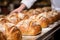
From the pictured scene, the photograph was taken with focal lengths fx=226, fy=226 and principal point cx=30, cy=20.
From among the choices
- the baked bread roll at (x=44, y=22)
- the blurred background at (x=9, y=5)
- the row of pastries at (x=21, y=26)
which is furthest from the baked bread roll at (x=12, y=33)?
the blurred background at (x=9, y=5)

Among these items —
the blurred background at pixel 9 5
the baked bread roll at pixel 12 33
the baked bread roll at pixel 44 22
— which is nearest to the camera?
the baked bread roll at pixel 12 33

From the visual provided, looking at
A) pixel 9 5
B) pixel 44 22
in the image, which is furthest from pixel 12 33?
pixel 9 5

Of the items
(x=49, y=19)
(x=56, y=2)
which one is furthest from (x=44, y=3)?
(x=49, y=19)

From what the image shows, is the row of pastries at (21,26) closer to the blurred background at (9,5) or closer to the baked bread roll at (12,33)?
the baked bread roll at (12,33)

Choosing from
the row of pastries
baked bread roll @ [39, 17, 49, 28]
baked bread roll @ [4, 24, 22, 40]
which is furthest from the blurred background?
baked bread roll @ [4, 24, 22, 40]

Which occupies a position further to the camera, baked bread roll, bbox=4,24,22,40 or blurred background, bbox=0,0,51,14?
blurred background, bbox=0,0,51,14

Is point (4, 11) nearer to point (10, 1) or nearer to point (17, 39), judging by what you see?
point (10, 1)

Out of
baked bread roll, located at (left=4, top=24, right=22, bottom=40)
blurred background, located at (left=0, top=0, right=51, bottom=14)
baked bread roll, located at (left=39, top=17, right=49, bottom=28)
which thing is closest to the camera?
baked bread roll, located at (left=4, top=24, right=22, bottom=40)

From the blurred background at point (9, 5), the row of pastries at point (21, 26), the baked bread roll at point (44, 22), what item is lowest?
the blurred background at point (9, 5)

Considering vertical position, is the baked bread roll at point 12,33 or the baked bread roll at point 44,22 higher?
the baked bread roll at point 12,33

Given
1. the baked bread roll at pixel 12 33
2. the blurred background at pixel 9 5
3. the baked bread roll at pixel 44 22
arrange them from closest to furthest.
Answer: the baked bread roll at pixel 12 33, the baked bread roll at pixel 44 22, the blurred background at pixel 9 5

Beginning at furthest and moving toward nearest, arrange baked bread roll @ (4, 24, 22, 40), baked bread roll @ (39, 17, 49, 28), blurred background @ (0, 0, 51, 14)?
blurred background @ (0, 0, 51, 14), baked bread roll @ (39, 17, 49, 28), baked bread roll @ (4, 24, 22, 40)

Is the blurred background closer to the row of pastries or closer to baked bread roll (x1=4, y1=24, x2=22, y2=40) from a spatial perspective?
the row of pastries
